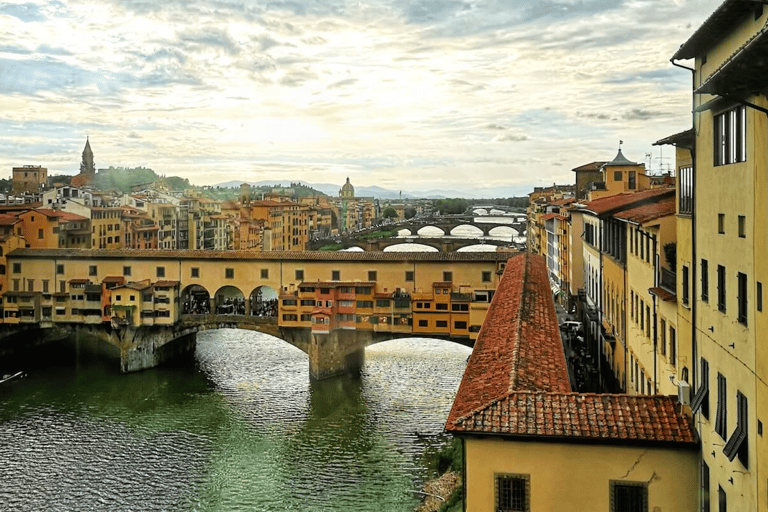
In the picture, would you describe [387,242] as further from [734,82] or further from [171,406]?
[734,82]

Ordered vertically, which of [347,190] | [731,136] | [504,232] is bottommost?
[731,136]

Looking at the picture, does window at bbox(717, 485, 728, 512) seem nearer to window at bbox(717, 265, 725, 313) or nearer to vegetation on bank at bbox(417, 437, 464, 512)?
window at bbox(717, 265, 725, 313)

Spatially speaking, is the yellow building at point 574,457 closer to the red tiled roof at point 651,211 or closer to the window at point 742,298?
the window at point 742,298

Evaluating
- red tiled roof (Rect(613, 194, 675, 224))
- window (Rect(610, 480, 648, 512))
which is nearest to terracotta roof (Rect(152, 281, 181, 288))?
red tiled roof (Rect(613, 194, 675, 224))

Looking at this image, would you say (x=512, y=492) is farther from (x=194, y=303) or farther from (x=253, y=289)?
(x=194, y=303)

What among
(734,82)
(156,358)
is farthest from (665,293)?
(156,358)

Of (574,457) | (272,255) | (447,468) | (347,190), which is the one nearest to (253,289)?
(272,255)
